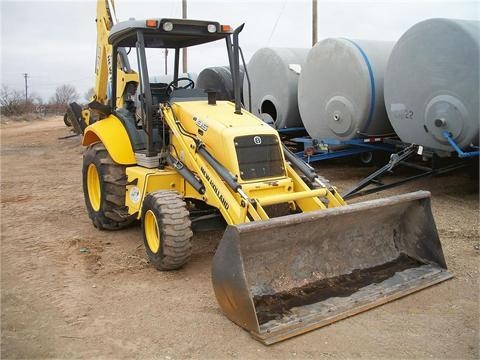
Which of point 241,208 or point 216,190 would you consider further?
point 216,190

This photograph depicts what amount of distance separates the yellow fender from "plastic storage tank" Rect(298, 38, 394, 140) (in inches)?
161

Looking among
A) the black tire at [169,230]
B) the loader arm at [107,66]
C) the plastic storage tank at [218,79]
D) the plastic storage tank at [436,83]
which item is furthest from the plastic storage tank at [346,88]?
the black tire at [169,230]

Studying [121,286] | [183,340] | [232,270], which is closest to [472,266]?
[232,270]

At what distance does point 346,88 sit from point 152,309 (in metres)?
5.71

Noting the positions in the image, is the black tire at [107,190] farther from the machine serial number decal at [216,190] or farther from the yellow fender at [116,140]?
the machine serial number decal at [216,190]

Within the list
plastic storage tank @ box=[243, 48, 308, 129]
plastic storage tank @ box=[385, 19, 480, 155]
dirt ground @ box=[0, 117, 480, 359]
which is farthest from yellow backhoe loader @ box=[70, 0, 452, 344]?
plastic storage tank @ box=[243, 48, 308, 129]

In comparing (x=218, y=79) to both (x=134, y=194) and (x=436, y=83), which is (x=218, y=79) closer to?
(x=436, y=83)

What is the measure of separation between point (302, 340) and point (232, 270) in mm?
693

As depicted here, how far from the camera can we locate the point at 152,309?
4.10m

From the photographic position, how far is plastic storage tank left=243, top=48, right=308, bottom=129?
10102 millimetres

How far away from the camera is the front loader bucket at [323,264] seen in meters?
3.69

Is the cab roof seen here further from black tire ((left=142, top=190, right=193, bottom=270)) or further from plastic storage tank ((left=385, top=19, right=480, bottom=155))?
plastic storage tank ((left=385, top=19, right=480, bottom=155))

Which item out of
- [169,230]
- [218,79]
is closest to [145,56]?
[169,230]

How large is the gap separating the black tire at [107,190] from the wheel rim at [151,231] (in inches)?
35.8
